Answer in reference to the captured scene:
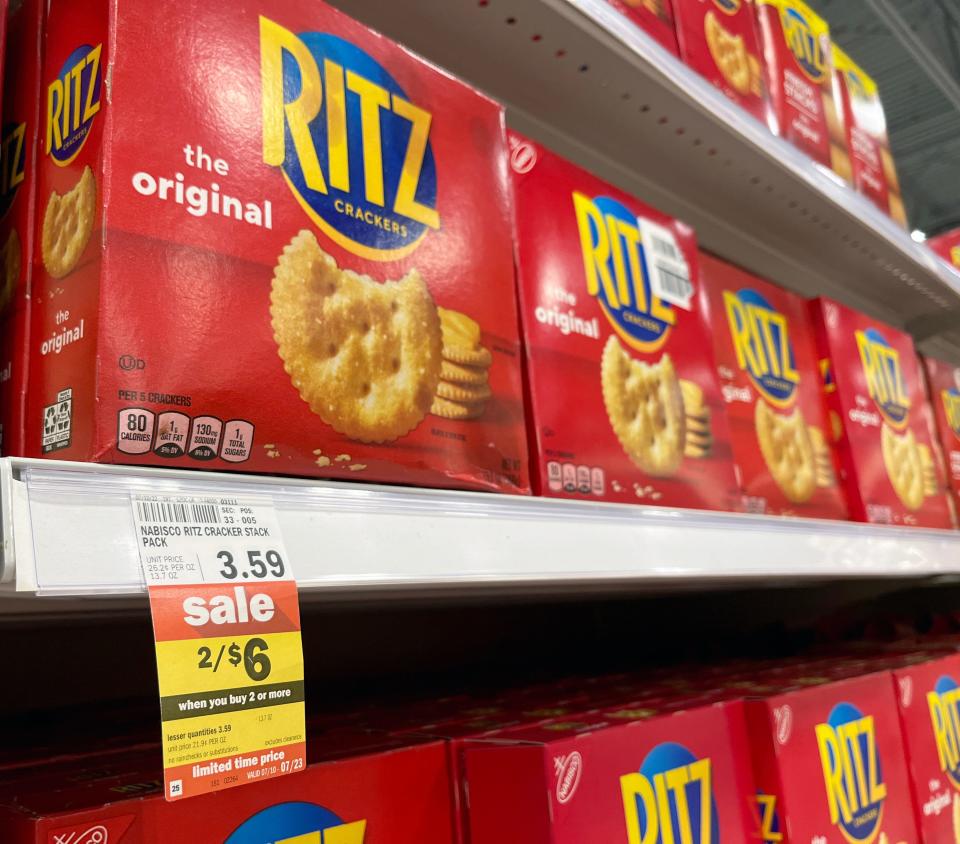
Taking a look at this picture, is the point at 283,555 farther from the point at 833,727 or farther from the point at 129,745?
the point at 833,727

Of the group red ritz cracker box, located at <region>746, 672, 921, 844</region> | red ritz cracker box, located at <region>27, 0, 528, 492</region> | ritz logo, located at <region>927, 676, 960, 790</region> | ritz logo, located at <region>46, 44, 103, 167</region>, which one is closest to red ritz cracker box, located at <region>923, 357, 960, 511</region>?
ritz logo, located at <region>927, 676, 960, 790</region>

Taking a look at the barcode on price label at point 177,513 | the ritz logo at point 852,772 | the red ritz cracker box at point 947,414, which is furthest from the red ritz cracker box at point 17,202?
the red ritz cracker box at point 947,414

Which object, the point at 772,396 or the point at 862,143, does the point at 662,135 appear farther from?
the point at 862,143

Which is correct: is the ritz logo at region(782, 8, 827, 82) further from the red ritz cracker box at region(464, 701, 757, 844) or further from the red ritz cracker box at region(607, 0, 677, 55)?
the red ritz cracker box at region(464, 701, 757, 844)

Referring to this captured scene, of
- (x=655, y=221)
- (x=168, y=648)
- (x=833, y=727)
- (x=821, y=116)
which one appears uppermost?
(x=821, y=116)

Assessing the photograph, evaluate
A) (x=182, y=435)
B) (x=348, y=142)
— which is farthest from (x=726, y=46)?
(x=182, y=435)

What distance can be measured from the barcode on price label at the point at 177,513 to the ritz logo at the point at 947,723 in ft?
3.36

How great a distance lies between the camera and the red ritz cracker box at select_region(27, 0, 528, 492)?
0.52 meters

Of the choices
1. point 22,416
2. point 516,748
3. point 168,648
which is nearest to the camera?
point 168,648

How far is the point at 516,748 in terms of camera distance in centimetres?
65

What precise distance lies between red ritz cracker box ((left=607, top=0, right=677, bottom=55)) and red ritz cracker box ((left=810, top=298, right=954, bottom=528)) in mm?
494

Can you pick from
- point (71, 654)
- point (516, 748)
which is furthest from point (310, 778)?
point (71, 654)

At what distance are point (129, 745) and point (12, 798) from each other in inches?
6.9

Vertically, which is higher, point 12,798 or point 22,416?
point 22,416
